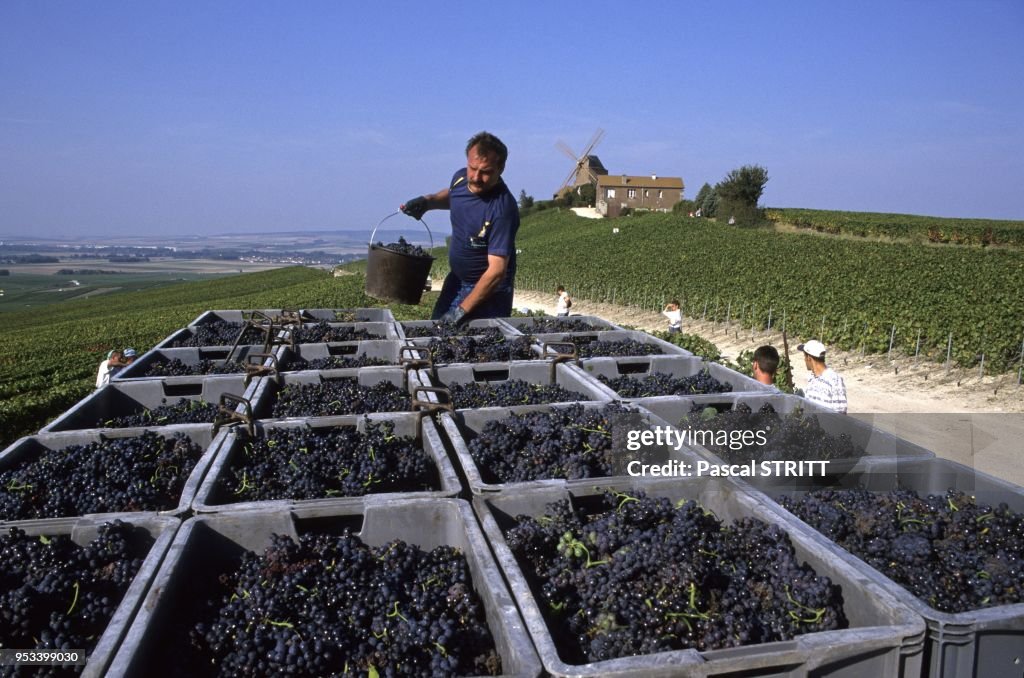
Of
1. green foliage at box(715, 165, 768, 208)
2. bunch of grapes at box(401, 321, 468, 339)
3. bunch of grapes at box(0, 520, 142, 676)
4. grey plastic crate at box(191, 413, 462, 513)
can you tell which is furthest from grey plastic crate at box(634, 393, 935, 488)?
green foliage at box(715, 165, 768, 208)

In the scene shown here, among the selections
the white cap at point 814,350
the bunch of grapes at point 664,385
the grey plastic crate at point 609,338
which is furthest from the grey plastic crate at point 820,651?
the grey plastic crate at point 609,338

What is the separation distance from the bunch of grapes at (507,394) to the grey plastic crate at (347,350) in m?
1.07

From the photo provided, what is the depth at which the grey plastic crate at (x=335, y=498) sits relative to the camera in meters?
2.47

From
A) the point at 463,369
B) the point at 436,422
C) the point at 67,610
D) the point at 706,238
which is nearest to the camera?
the point at 67,610

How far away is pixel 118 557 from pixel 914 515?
2903mm

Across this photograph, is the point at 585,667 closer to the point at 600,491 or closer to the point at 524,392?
the point at 600,491

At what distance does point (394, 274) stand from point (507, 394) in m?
1.76

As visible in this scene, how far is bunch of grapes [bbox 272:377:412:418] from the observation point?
152 inches

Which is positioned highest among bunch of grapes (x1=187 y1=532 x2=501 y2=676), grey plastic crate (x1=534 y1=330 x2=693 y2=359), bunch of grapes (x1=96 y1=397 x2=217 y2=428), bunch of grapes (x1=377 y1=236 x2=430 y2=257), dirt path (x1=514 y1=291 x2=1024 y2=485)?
bunch of grapes (x1=377 y1=236 x2=430 y2=257)

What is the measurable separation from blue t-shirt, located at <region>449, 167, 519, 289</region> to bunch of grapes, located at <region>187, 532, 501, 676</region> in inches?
141

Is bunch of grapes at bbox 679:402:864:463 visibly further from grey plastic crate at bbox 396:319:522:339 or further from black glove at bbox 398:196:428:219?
black glove at bbox 398:196:428:219

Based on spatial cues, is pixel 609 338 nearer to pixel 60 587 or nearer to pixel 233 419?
pixel 233 419

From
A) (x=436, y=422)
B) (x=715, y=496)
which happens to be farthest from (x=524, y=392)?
(x=715, y=496)

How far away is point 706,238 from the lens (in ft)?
117
